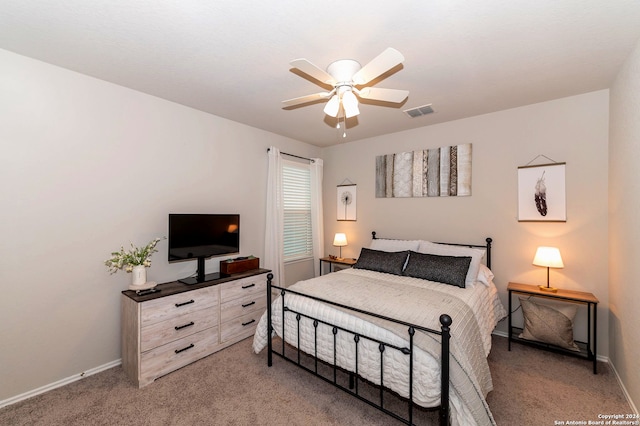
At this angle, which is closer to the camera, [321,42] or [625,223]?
[321,42]

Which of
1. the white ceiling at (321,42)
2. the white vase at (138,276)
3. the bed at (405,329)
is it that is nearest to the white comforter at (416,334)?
the bed at (405,329)

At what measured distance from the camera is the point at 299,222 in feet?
15.9

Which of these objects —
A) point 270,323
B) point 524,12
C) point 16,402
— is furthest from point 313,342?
point 524,12

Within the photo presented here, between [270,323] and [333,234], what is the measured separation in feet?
8.51

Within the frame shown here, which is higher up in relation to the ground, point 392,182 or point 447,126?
point 447,126

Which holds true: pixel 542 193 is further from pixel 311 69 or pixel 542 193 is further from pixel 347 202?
pixel 311 69

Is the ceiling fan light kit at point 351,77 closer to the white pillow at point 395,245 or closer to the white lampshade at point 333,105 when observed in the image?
the white lampshade at point 333,105

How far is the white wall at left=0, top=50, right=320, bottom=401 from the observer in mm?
2285

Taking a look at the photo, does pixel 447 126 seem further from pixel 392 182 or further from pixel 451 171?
pixel 392 182

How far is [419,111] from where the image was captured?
3.49 m

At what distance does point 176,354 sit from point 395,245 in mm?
2865

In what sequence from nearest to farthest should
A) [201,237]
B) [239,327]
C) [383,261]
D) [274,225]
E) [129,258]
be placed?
[129,258]
[201,237]
[239,327]
[383,261]
[274,225]

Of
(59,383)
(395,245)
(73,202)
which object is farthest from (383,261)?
(59,383)

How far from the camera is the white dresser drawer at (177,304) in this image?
2557 millimetres
